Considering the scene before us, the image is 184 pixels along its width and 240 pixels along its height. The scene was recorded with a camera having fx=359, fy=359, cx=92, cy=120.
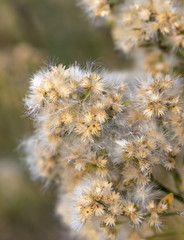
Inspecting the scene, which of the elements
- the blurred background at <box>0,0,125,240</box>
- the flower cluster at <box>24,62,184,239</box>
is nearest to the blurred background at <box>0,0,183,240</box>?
the blurred background at <box>0,0,125,240</box>

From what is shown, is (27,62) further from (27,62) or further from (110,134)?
(110,134)

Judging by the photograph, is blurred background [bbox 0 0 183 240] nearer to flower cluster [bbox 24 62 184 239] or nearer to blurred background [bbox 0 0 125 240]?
blurred background [bbox 0 0 125 240]

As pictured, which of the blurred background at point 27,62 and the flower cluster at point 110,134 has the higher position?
the blurred background at point 27,62

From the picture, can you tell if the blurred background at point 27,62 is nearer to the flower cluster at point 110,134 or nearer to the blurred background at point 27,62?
the blurred background at point 27,62

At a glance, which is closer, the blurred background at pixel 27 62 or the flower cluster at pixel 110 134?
the flower cluster at pixel 110 134

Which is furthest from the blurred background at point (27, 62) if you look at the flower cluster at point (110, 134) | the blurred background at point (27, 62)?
the flower cluster at point (110, 134)
